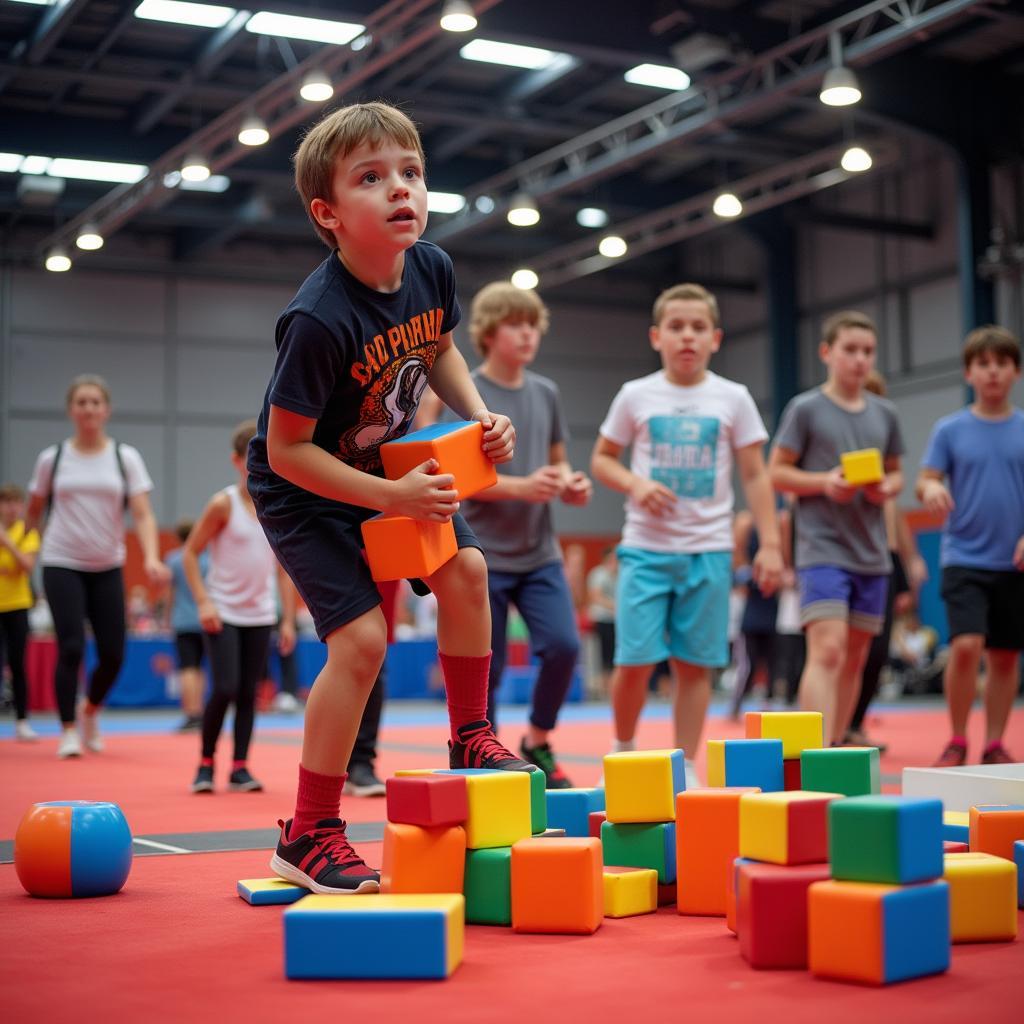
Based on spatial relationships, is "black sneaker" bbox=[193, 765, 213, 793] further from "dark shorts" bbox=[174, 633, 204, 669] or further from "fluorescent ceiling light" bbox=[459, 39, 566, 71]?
"fluorescent ceiling light" bbox=[459, 39, 566, 71]

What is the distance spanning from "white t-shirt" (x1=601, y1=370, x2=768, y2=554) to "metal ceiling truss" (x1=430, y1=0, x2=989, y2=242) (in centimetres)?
731

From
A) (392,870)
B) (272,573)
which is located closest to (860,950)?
(392,870)

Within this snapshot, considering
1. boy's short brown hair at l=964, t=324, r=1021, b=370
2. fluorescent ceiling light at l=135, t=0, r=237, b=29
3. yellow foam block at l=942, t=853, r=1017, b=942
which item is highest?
fluorescent ceiling light at l=135, t=0, r=237, b=29

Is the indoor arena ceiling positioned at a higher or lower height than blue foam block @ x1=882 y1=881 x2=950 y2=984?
higher

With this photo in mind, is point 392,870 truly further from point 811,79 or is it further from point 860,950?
point 811,79

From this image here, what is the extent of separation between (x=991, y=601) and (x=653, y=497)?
5.72ft

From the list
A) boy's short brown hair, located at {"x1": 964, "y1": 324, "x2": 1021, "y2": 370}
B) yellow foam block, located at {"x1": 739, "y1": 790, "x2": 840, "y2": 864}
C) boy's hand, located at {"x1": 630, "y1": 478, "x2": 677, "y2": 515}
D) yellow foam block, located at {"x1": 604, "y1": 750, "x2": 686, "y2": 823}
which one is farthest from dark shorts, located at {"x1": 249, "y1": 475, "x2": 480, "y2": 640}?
boy's short brown hair, located at {"x1": 964, "y1": 324, "x2": 1021, "y2": 370}

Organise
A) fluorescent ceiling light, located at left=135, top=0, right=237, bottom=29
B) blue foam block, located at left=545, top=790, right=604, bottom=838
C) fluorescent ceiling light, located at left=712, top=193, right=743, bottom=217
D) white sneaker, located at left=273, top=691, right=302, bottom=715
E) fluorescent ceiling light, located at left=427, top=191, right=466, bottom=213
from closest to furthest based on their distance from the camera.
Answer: blue foam block, located at left=545, top=790, right=604, bottom=838
white sneaker, located at left=273, top=691, right=302, bottom=715
fluorescent ceiling light, located at left=135, top=0, right=237, bottom=29
fluorescent ceiling light, located at left=712, top=193, right=743, bottom=217
fluorescent ceiling light, located at left=427, top=191, right=466, bottom=213

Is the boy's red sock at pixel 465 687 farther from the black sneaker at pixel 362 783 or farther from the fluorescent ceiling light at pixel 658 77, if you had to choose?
the fluorescent ceiling light at pixel 658 77

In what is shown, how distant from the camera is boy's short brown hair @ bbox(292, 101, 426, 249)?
267 centimetres

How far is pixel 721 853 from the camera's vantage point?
8.15 ft

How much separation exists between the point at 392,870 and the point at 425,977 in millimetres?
371

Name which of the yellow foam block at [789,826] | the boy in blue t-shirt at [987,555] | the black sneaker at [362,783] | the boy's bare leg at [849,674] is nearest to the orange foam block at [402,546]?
the yellow foam block at [789,826]

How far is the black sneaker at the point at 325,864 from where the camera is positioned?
2.50 m
